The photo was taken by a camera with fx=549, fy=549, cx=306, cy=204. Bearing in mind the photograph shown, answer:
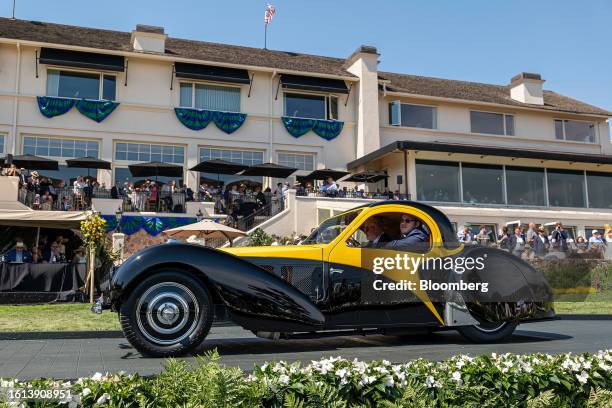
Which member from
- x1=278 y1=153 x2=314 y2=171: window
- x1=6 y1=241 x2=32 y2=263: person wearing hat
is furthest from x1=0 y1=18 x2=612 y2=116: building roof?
x1=6 y1=241 x2=32 y2=263: person wearing hat

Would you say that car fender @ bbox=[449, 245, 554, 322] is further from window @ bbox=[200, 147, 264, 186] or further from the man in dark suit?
window @ bbox=[200, 147, 264, 186]

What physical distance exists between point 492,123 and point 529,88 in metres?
4.63

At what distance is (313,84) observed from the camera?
30375mm

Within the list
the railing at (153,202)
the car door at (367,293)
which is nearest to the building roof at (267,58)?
the railing at (153,202)

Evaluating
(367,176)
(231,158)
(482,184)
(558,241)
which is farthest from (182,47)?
(558,241)

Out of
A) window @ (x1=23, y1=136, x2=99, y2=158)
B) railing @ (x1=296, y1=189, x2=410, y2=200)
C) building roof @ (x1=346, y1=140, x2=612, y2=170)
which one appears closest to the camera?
railing @ (x1=296, y1=189, x2=410, y2=200)

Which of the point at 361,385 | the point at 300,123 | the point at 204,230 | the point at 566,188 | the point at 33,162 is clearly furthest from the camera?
the point at 566,188

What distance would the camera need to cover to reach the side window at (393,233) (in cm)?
671

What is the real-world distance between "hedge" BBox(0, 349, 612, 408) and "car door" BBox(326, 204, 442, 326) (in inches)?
87.8

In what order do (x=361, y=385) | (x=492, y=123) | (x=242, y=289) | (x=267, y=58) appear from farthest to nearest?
1. (x=492, y=123)
2. (x=267, y=58)
3. (x=242, y=289)
4. (x=361, y=385)

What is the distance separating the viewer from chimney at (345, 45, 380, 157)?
3061 cm

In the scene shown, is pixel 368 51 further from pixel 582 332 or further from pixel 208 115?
pixel 582 332

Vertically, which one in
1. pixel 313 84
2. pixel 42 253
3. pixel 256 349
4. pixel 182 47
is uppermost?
pixel 182 47

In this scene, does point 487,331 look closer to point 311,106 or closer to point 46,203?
point 46,203
